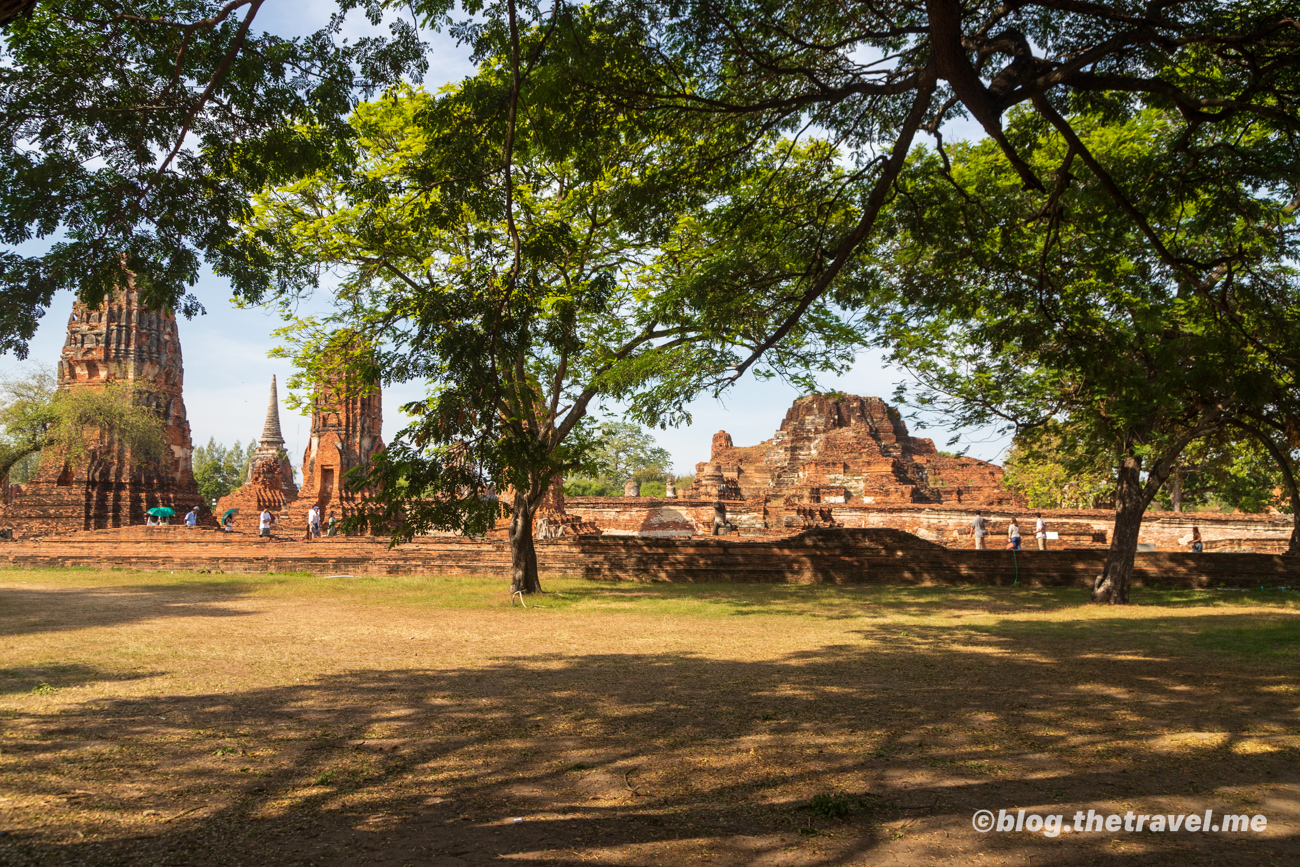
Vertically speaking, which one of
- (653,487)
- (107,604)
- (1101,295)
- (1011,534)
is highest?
(1101,295)

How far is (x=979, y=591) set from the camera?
12477 millimetres

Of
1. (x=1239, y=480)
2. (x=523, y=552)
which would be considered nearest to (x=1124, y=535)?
(x=523, y=552)

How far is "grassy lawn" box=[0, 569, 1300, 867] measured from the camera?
2.69 meters

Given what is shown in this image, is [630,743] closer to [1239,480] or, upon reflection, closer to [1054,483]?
[1239,480]

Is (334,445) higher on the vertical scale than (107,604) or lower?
higher

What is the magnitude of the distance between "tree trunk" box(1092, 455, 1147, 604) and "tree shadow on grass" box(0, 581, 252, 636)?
1099cm

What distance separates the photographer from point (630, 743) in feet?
12.5

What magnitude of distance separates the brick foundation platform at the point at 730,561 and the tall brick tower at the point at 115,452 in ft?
18.3

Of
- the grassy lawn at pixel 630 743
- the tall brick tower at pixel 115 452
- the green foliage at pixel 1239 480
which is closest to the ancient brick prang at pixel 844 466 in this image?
the green foliage at pixel 1239 480

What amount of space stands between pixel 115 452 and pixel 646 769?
2467cm

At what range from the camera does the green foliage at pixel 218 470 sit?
46.5m

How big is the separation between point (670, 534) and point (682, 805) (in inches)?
785

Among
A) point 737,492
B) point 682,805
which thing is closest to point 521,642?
point 682,805

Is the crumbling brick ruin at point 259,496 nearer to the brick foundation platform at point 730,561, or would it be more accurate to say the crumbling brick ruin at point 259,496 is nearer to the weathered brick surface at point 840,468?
the brick foundation platform at point 730,561
